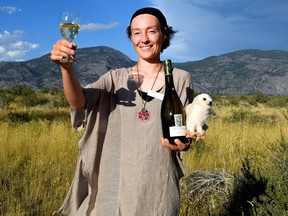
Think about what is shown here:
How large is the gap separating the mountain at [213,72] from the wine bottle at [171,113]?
432 ft

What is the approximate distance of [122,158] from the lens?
2131 millimetres

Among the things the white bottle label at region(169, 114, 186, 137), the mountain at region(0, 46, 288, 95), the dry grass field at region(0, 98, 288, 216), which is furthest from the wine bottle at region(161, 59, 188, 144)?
the mountain at region(0, 46, 288, 95)

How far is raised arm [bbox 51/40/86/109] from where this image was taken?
1662 millimetres

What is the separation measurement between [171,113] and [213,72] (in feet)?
539

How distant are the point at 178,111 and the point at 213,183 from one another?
2550 mm

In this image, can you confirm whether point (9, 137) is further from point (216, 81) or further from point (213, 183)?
point (216, 81)

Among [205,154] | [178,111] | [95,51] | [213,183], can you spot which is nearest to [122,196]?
[178,111]

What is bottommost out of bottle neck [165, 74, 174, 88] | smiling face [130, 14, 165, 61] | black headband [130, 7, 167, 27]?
bottle neck [165, 74, 174, 88]

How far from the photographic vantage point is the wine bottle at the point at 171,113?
1.93 meters

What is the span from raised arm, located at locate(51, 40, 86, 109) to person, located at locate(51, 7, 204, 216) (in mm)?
10

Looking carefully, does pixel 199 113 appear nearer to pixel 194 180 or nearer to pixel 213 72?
pixel 194 180

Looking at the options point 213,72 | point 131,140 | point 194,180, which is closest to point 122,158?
point 131,140

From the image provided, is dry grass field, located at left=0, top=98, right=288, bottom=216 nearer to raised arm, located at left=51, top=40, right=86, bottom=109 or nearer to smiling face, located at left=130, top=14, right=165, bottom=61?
smiling face, located at left=130, top=14, right=165, bottom=61

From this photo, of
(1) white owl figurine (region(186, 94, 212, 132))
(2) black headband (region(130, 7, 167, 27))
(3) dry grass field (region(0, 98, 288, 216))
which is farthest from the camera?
(3) dry grass field (region(0, 98, 288, 216))
